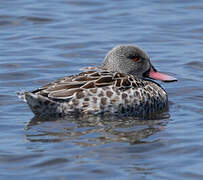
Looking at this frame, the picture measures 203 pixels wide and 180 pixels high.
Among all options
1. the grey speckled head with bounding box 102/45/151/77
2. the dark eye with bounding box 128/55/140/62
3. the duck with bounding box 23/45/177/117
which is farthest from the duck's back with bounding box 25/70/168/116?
the dark eye with bounding box 128/55/140/62

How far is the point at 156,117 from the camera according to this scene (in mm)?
11195

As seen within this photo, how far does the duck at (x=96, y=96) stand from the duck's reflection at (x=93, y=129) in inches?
5.4

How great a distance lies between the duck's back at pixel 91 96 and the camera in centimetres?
1057

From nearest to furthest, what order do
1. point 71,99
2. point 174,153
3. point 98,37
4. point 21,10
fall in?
point 174,153
point 71,99
point 98,37
point 21,10

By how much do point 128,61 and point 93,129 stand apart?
193 cm

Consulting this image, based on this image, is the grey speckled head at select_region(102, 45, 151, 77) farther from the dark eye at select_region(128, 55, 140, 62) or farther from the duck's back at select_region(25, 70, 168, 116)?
the duck's back at select_region(25, 70, 168, 116)

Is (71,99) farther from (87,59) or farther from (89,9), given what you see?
(89,9)

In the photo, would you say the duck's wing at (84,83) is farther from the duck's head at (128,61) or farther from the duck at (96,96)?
the duck's head at (128,61)

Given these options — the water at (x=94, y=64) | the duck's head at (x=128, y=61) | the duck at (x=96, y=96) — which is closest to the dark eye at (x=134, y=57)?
the duck's head at (x=128, y=61)

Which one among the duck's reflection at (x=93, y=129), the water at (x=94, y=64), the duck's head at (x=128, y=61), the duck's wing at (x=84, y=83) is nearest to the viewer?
the water at (x=94, y=64)

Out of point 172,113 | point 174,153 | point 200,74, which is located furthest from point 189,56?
point 174,153

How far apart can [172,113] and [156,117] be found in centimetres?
32

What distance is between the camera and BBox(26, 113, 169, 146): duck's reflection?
977 centimetres

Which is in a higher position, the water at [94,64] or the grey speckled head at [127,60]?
the grey speckled head at [127,60]
